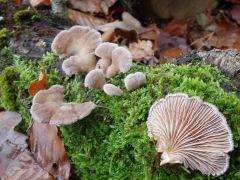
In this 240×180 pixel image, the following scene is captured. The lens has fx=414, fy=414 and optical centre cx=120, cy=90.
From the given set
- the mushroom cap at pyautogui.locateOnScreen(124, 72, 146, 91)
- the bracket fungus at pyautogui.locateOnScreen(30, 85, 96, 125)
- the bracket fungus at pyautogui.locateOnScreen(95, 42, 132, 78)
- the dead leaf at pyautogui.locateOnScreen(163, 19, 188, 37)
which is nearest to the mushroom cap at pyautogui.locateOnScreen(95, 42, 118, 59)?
the bracket fungus at pyautogui.locateOnScreen(95, 42, 132, 78)

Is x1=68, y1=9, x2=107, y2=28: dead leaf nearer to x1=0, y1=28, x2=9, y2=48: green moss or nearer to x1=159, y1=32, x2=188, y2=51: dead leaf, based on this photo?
x1=159, y1=32, x2=188, y2=51: dead leaf

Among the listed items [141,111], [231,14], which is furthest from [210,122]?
[231,14]

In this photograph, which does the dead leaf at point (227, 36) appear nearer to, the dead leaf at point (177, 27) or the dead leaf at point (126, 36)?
the dead leaf at point (177, 27)

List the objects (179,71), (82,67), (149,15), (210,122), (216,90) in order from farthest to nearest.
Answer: (149,15) < (82,67) < (179,71) < (216,90) < (210,122)

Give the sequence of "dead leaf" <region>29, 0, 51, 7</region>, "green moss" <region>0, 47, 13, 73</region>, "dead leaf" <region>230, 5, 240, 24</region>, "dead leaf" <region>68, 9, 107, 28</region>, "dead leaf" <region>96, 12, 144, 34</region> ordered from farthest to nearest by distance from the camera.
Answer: "dead leaf" <region>230, 5, 240, 24</region>
"dead leaf" <region>68, 9, 107, 28</region>
"dead leaf" <region>96, 12, 144, 34</region>
"dead leaf" <region>29, 0, 51, 7</region>
"green moss" <region>0, 47, 13, 73</region>

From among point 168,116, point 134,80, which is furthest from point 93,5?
point 168,116

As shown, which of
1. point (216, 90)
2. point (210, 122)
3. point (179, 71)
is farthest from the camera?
point (179, 71)

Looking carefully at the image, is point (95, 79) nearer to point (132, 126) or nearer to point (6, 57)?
point (132, 126)

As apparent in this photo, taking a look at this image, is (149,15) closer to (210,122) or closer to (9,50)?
(9,50)
